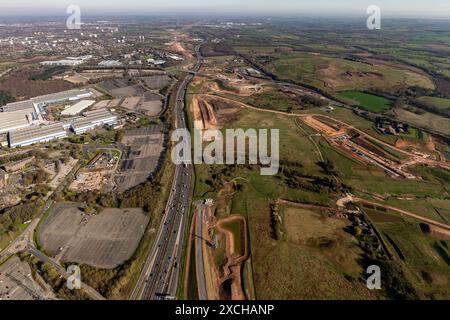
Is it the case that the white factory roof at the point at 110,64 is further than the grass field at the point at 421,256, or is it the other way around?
the white factory roof at the point at 110,64

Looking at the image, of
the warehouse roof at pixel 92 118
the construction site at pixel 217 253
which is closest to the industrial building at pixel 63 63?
the warehouse roof at pixel 92 118

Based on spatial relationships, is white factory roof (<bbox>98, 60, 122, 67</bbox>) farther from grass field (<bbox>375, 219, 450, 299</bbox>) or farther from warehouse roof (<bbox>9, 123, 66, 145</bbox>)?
grass field (<bbox>375, 219, 450, 299</bbox>)

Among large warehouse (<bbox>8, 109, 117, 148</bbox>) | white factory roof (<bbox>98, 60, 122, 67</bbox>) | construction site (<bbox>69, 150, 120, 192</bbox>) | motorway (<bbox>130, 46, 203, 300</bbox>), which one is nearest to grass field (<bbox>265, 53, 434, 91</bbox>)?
white factory roof (<bbox>98, 60, 122, 67</bbox>)

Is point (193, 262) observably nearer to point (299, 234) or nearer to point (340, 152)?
point (299, 234)

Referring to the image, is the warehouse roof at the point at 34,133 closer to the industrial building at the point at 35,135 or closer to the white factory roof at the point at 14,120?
the industrial building at the point at 35,135

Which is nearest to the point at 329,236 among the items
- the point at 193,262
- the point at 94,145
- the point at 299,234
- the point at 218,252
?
the point at 299,234

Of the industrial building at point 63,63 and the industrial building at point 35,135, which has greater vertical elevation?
the industrial building at point 63,63

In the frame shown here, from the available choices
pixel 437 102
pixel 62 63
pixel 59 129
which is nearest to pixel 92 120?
pixel 59 129
